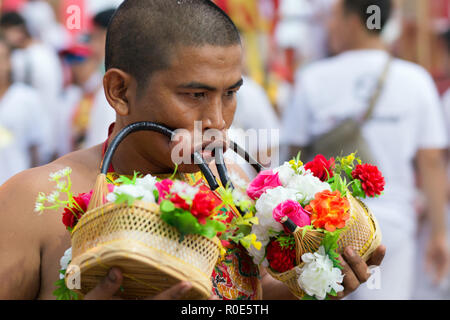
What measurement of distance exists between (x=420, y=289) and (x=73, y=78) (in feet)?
13.3

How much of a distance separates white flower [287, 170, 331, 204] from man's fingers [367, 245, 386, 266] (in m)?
0.26

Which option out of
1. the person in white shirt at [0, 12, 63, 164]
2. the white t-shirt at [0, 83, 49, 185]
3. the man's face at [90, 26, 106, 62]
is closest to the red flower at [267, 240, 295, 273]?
the man's face at [90, 26, 106, 62]

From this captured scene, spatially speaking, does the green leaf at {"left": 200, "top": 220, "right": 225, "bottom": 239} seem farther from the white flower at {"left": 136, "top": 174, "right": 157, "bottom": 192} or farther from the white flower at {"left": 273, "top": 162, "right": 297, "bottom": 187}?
the white flower at {"left": 273, "top": 162, "right": 297, "bottom": 187}

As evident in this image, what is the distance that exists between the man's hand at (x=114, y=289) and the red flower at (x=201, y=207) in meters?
0.17

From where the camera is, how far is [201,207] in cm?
179

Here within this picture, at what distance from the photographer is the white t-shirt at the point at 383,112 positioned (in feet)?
14.9

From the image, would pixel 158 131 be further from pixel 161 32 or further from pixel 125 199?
pixel 125 199

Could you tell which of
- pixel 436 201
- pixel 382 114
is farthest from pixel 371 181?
pixel 436 201

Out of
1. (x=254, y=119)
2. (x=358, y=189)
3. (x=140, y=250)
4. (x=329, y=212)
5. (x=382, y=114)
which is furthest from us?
(x=254, y=119)

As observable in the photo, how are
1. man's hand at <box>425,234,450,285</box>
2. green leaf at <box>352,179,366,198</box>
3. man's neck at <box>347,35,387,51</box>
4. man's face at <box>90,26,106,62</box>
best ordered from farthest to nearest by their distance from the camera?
man's face at <box>90,26,106,62</box> → man's hand at <box>425,234,450,285</box> → man's neck at <box>347,35,387,51</box> → green leaf at <box>352,179,366,198</box>

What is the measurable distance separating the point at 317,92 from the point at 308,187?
8.46ft

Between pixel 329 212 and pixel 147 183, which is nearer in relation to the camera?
pixel 147 183

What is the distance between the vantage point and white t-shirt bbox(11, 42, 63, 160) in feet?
22.7
